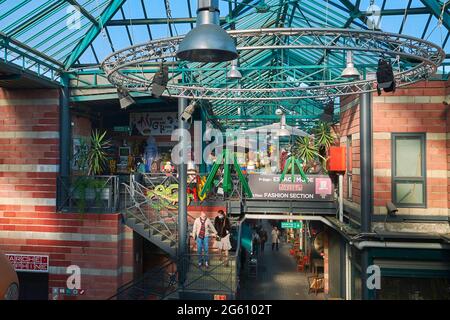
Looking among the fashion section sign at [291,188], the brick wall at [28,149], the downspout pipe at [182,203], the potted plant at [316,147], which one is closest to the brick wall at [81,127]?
the brick wall at [28,149]

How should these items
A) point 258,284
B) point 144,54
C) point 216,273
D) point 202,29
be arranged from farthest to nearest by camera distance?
point 258,284
point 216,273
point 144,54
point 202,29

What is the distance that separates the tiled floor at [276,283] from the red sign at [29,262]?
23.1ft

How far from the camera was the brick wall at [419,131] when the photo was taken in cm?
1175

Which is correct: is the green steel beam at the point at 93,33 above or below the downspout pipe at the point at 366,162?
above

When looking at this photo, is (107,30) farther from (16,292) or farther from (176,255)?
(16,292)

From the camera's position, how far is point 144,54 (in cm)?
822

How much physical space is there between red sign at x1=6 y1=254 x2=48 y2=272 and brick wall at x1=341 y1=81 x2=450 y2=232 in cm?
1036

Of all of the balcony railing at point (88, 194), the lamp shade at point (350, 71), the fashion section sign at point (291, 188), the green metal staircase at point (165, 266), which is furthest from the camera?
the fashion section sign at point (291, 188)

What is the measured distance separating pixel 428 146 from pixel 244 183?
596 cm

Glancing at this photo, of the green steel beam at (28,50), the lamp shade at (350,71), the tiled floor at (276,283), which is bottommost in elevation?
the tiled floor at (276,283)

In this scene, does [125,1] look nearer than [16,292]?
No

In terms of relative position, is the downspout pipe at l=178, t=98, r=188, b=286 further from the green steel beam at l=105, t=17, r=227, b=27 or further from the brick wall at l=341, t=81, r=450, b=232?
the brick wall at l=341, t=81, r=450, b=232

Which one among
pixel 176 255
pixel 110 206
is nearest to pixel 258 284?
pixel 176 255

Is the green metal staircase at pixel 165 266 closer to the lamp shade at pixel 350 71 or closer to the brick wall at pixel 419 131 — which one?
the brick wall at pixel 419 131
